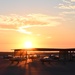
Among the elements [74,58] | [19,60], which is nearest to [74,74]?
[19,60]

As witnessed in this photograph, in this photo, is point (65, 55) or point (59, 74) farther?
point (65, 55)

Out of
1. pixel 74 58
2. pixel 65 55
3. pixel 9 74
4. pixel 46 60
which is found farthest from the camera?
pixel 74 58

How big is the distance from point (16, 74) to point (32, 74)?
1.97 m

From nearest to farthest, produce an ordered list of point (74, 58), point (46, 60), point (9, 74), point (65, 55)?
point (9, 74) < point (46, 60) < point (65, 55) < point (74, 58)

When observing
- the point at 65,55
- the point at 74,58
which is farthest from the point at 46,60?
the point at 74,58

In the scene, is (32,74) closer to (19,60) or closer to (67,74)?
(67,74)

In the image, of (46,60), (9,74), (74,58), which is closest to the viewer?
(9,74)

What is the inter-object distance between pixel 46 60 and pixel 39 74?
33627mm

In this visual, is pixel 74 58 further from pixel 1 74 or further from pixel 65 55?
pixel 1 74

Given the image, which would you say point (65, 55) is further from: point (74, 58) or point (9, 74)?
point (9, 74)

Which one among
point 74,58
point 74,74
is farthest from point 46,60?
point 74,74

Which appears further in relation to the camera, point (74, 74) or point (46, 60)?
point (46, 60)

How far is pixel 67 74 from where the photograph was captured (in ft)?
123

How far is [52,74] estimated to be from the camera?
3747cm
